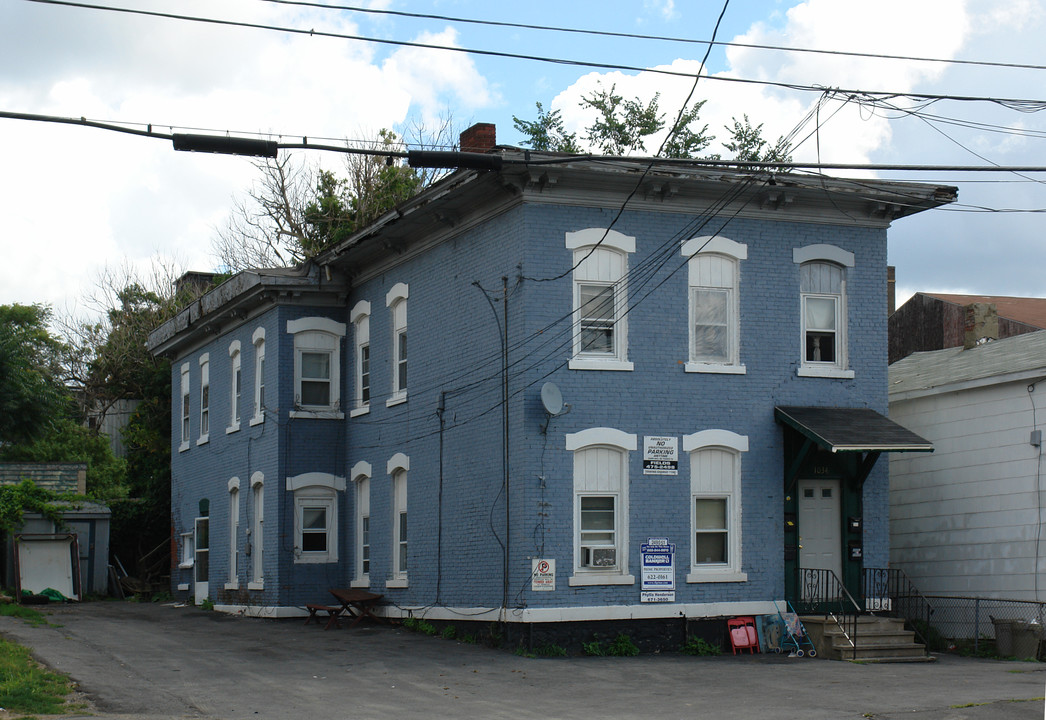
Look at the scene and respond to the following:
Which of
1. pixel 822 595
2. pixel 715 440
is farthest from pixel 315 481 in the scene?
pixel 822 595

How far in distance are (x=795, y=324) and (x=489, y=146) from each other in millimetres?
6102

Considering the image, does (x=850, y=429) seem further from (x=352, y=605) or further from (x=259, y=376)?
(x=259, y=376)

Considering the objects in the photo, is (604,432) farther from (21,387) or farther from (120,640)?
(21,387)

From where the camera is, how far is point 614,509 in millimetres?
19125

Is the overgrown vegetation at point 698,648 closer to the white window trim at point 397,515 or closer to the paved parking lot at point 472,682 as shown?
the paved parking lot at point 472,682

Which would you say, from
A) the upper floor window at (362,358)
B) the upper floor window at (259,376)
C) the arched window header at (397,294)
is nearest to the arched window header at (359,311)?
the upper floor window at (362,358)

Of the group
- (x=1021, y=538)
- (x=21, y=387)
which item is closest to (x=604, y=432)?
(x=1021, y=538)

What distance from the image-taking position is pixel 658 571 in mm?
19000

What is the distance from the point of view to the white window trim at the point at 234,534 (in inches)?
1100

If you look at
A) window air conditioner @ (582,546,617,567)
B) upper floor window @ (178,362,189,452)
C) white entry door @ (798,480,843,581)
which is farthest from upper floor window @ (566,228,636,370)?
upper floor window @ (178,362,189,452)

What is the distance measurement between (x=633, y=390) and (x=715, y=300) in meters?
2.22

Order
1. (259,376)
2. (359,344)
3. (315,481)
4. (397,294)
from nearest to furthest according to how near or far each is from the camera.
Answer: (397,294) → (359,344) → (315,481) → (259,376)

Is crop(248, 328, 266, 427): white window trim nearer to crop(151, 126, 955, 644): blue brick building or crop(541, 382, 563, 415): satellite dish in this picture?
crop(151, 126, 955, 644): blue brick building

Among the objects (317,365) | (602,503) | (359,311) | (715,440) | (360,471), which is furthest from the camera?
(317,365)
